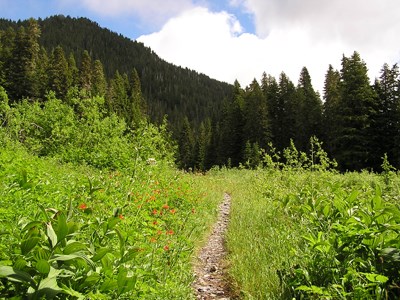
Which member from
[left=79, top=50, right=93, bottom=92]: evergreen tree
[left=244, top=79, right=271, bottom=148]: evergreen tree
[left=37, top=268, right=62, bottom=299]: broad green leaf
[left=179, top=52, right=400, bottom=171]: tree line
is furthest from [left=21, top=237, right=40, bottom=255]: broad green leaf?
[left=79, top=50, right=93, bottom=92]: evergreen tree

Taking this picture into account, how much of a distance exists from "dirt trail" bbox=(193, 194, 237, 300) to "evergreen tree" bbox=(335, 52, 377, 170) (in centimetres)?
2927

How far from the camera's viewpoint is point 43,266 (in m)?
2.08

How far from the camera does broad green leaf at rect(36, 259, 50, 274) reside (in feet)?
6.77

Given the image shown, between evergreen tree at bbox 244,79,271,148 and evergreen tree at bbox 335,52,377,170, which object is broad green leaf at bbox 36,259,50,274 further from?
evergreen tree at bbox 244,79,271,148

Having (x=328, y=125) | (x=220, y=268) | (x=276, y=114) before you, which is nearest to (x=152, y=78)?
(x=276, y=114)

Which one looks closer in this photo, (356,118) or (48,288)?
(48,288)

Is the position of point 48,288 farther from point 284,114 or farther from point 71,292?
point 284,114

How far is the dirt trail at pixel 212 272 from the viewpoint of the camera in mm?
4781

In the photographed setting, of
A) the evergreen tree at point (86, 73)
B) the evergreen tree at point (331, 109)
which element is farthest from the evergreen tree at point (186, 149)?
the evergreen tree at point (331, 109)

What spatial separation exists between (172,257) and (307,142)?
42.6m

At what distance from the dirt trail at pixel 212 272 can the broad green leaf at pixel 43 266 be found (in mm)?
3005

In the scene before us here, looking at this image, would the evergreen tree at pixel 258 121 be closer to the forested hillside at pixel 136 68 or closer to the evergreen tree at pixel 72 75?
the evergreen tree at pixel 72 75

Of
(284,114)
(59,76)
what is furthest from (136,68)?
(284,114)

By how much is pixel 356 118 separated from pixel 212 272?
3205 centimetres
